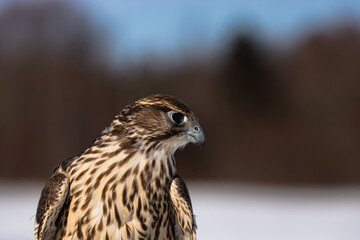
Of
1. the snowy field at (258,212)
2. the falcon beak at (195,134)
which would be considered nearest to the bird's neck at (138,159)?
the falcon beak at (195,134)

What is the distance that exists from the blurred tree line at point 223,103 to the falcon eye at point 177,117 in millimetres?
19212

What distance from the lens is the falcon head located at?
297cm

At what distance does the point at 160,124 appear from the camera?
2984 mm

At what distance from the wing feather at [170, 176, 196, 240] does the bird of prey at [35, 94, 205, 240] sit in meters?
0.16

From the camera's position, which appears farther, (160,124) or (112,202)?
(160,124)

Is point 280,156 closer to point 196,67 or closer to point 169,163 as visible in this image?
point 196,67

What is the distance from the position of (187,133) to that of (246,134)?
Answer: 72.5 feet

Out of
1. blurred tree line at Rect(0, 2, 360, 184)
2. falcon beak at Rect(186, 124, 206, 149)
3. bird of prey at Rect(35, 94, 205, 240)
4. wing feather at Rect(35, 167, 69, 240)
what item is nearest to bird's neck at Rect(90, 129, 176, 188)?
bird of prey at Rect(35, 94, 205, 240)

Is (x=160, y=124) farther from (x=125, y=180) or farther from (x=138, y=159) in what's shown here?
(x=125, y=180)

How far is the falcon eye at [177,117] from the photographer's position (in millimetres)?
3000

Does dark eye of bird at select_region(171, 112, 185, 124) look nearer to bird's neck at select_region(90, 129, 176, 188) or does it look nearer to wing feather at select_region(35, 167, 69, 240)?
bird's neck at select_region(90, 129, 176, 188)

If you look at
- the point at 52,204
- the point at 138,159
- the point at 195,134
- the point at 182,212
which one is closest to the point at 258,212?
the point at 182,212

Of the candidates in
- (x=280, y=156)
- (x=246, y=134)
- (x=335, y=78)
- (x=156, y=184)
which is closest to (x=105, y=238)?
(x=156, y=184)

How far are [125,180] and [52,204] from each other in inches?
17.2
